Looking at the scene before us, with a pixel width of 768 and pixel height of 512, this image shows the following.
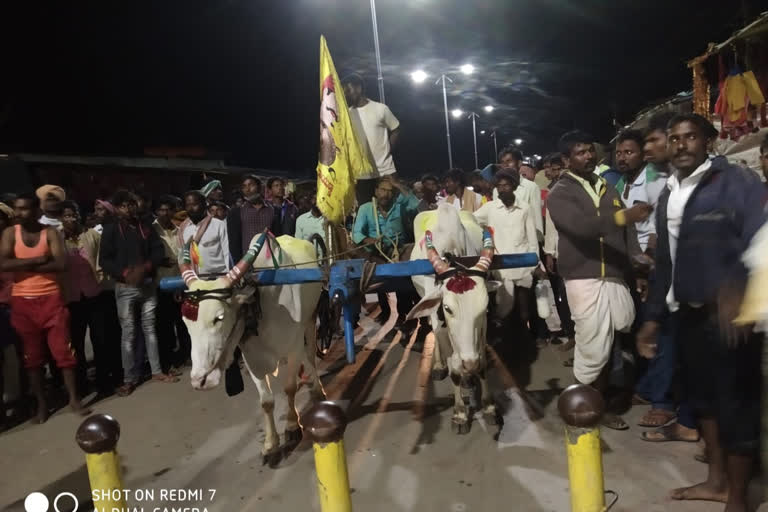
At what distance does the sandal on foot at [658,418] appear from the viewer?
412 centimetres

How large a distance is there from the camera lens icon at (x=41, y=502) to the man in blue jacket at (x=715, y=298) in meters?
4.27

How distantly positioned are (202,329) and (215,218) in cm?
330

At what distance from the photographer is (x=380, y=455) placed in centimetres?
411

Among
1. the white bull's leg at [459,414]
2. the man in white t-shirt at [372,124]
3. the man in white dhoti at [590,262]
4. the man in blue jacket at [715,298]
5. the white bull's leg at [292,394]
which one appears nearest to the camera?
the man in blue jacket at [715,298]

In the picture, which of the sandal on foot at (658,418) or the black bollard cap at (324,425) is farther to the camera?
the sandal on foot at (658,418)

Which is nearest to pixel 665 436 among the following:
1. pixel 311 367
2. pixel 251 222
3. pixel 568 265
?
pixel 568 265

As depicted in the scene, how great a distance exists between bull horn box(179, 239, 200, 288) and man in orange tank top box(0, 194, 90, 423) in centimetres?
202

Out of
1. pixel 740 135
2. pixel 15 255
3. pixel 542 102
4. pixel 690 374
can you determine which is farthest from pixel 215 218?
pixel 542 102

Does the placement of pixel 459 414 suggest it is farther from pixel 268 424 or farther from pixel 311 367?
pixel 268 424

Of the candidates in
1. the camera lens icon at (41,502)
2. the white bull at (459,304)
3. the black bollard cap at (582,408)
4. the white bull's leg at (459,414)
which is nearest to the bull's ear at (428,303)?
the white bull at (459,304)

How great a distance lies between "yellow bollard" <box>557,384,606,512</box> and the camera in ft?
6.54

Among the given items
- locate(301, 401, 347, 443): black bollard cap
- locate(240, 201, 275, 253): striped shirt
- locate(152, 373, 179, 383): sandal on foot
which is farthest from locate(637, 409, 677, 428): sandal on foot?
locate(152, 373, 179, 383): sandal on foot

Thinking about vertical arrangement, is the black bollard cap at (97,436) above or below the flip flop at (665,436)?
above

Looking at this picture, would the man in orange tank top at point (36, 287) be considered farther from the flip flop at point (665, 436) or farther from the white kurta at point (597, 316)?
the flip flop at point (665, 436)
